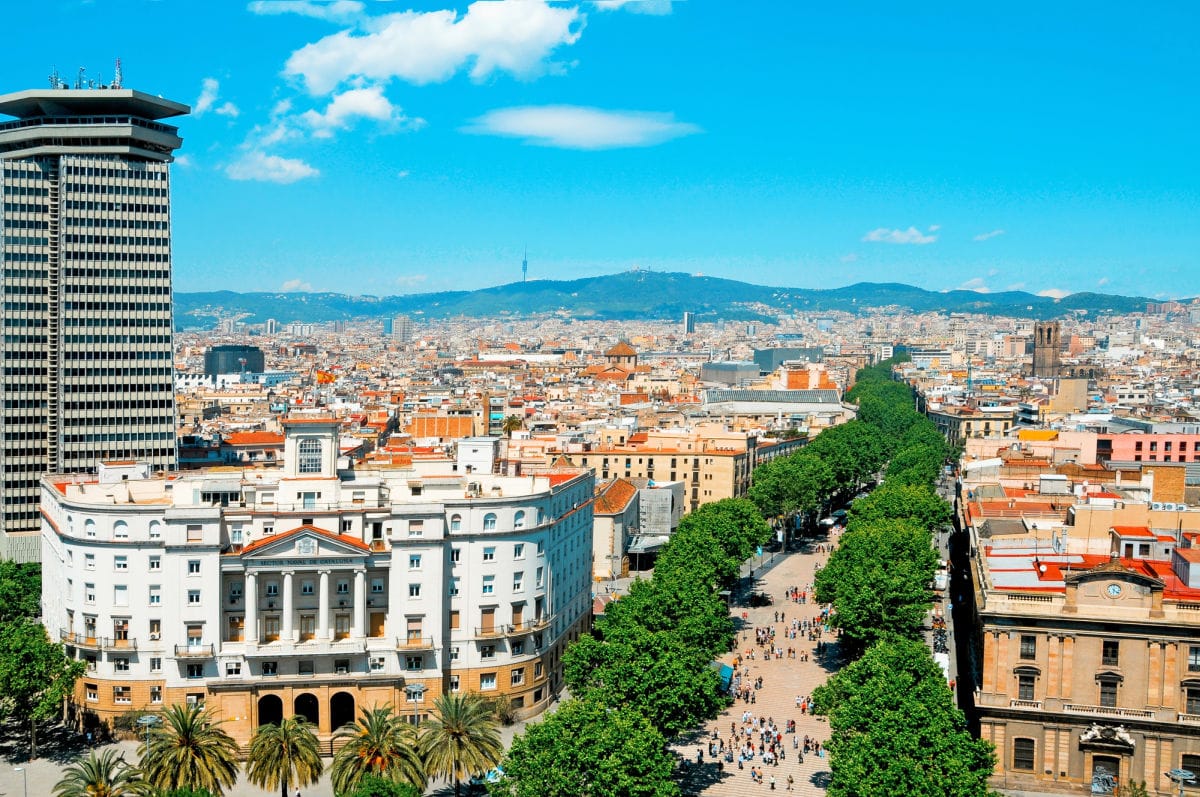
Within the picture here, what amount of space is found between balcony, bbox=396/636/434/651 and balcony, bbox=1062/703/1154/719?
32398 millimetres

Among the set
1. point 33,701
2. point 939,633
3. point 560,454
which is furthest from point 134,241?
point 939,633

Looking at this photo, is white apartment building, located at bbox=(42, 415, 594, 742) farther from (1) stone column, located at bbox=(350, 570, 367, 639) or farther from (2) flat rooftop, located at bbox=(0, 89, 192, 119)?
(2) flat rooftop, located at bbox=(0, 89, 192, 119)

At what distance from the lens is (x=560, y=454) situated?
136875mm

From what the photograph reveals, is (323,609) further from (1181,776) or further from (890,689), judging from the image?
(1181,776)

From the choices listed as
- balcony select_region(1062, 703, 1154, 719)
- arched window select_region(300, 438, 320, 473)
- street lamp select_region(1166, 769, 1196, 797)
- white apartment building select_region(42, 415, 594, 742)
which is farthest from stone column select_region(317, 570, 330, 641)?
street lamp select_region(1166, 769, 1196, 797)

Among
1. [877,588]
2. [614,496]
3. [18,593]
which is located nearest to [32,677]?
[18,593]

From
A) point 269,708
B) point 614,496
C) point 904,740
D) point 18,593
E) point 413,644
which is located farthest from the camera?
point 614,496

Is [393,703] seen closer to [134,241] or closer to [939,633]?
[939,633]

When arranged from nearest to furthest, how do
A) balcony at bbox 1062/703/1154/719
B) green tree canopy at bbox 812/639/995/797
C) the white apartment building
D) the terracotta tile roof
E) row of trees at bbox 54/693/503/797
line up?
green tree canopy at bbox 812/639/995/797 < row of trees at bbox 54/693/503/797 < balcony at bbox 1062/703/1154/719 < the white apartment building < the terracotta tile roof

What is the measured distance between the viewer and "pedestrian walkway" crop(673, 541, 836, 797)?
61531mm

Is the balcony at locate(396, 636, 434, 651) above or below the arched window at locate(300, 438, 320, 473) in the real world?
below

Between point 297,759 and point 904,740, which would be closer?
point 904,740

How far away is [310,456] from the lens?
71.9 metres

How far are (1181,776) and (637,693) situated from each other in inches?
981
